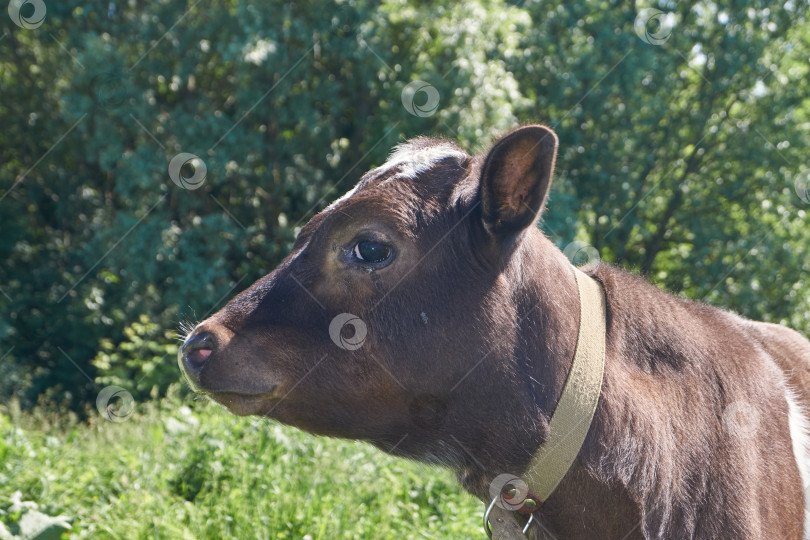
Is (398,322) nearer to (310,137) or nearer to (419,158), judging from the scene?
(419,158)

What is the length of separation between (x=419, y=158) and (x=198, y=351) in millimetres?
1037

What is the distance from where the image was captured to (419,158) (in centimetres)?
278

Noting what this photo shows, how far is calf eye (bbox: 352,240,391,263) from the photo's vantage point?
99.7 inches

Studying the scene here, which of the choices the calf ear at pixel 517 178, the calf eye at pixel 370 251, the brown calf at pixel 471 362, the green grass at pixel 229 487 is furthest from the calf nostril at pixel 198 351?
the green grass at pixel 229 487

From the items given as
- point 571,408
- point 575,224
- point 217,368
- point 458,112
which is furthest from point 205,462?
point 575,224

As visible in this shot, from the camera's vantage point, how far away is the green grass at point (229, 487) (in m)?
4.32

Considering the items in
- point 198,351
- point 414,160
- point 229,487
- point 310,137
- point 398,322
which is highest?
point 414,160

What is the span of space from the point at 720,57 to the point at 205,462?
13.5 metres

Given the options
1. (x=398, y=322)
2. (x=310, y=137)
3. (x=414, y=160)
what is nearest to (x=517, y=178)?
(x=414, y=160)

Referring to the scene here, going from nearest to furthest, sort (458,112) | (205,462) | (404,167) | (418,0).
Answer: (404,167) → (205,462) → (458,112) → (418,0)

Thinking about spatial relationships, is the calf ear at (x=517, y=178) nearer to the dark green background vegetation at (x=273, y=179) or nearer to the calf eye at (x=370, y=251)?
the calf eye at (x=370, y=251)

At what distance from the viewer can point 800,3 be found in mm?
14000

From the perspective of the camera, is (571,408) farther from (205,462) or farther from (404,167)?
(205,462)

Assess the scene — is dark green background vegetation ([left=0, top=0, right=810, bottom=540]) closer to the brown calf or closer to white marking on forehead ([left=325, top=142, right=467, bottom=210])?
the brown calf
